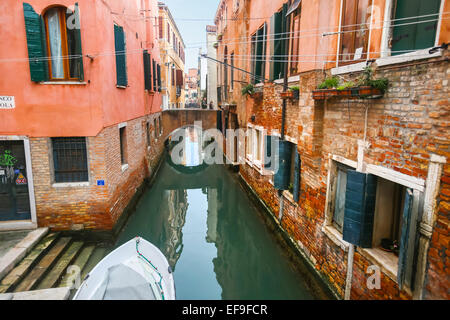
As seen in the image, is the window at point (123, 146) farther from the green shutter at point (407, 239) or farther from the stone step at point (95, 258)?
the green shutter at point (407, 239)

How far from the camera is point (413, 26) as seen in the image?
3250 mm

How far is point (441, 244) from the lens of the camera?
108 inches

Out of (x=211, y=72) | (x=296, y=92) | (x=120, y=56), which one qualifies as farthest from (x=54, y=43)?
(x=211, y=72)

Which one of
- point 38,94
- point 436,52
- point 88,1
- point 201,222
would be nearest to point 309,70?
point 436,52

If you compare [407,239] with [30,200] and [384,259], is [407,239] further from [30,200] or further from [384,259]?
[30,200]

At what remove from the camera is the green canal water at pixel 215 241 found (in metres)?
5.84

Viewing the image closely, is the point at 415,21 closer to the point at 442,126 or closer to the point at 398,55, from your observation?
the point at 398,55

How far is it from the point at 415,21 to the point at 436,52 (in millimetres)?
681

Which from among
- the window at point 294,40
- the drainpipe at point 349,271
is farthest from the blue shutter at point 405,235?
the window at point 294,40

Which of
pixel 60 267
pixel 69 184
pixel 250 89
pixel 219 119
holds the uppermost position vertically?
pixel 250 89

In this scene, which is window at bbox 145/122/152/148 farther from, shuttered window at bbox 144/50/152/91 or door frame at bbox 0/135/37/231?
door frame at bbox 0/135/37/231

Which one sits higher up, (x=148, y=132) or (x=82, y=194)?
(x=148, y=132)

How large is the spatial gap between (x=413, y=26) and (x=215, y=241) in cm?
654

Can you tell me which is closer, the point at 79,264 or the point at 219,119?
the point at 79,264
